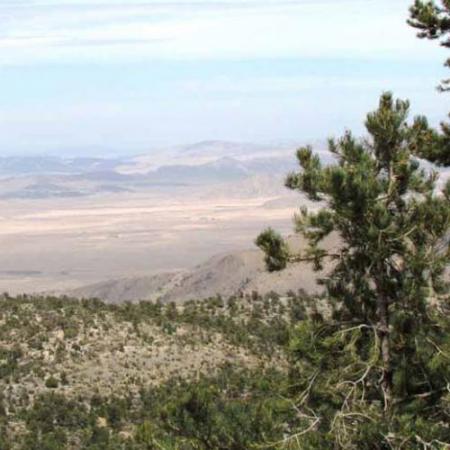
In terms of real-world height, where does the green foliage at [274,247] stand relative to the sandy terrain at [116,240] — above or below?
above

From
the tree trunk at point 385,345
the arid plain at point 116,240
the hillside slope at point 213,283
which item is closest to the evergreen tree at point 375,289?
the tree trunk at point 385,345

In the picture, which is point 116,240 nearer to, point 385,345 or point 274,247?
point 274,247

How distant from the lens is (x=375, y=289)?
11.0 meters

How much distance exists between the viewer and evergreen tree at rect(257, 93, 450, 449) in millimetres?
10383

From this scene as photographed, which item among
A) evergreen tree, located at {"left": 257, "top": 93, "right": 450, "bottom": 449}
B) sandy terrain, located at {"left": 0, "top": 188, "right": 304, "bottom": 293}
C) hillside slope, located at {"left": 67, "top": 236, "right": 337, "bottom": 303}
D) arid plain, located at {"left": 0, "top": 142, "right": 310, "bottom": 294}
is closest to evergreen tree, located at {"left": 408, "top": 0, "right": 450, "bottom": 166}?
evergreen tree, located at {"left": 257, "top": 93, "right": 450, "bottom": 449}

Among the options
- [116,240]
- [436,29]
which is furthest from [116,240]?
[436,29]

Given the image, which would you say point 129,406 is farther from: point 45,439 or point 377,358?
point 377,358

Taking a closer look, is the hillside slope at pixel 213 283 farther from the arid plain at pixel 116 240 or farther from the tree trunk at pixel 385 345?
the tree trunk at pixel 385 345

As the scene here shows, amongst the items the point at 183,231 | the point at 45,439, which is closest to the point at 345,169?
the point at 45,439

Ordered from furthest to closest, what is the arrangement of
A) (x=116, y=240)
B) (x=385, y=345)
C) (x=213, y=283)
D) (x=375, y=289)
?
(x=116, y=240) → (x=213, y=283) → (x=375, y=289) → (x=385, y=345)

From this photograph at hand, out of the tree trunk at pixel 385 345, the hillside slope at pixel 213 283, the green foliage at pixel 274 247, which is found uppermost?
the green foliage at pixel 274 247

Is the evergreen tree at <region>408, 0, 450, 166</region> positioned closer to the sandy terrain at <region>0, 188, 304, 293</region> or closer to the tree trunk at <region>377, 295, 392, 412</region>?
the tree trunk at <region>377, 295, 392, 412</region>

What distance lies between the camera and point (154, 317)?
32.4m

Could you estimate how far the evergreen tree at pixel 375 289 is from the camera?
10383mm
